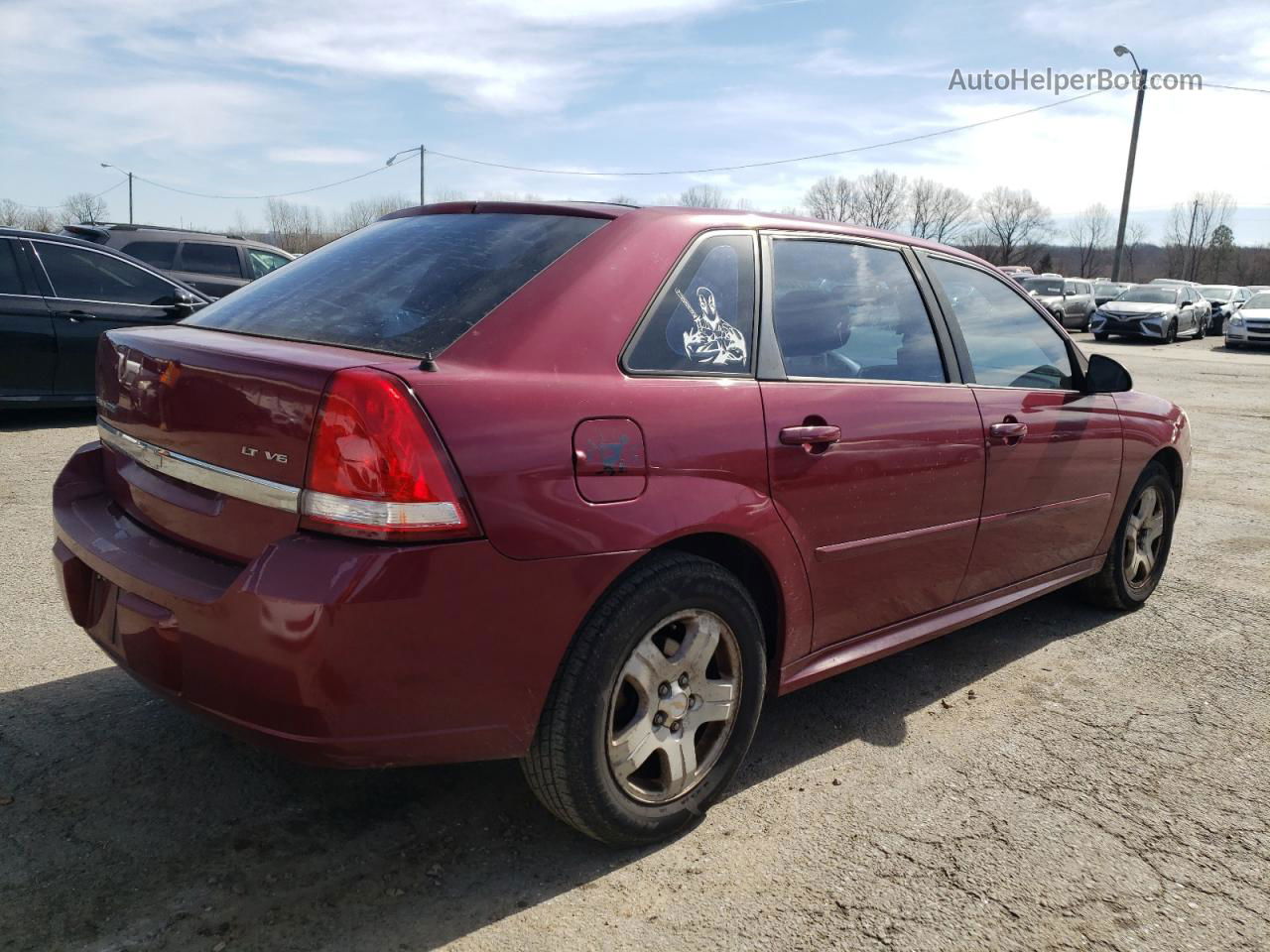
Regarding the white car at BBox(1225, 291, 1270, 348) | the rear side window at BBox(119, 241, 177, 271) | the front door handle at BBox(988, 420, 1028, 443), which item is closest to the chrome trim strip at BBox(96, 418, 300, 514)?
the front door handle at BBox(988, 420, 1028, 443)

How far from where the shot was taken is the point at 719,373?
9.00 ft

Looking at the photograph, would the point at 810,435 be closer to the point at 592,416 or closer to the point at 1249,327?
the point at 592,416

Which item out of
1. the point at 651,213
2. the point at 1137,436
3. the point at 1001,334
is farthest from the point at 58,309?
the point at 1137,436

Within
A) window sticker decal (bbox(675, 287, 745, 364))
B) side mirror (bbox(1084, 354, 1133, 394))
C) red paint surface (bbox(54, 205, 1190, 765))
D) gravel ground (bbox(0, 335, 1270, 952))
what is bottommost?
gravel ground (bbox(0, 335, 1270, 952))

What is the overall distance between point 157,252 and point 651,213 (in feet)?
41.0

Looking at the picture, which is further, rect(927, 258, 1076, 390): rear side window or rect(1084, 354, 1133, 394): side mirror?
rect(1084, 354, 1133, 394): side mirror

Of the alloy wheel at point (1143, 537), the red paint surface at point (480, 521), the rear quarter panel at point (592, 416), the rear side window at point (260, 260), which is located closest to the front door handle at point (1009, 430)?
the red paint surface at point (480, 521)

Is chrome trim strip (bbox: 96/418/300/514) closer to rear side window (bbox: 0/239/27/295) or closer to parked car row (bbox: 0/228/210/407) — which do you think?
parked car row (bbox: 0/228/210/407)

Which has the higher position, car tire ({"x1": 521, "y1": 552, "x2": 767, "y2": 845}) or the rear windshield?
the rear windshield

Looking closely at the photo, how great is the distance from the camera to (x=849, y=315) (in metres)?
3.29

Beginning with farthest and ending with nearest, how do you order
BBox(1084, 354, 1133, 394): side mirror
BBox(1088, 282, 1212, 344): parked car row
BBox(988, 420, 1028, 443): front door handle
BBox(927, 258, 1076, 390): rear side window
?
BBox(1088, 282, 1212, 344): parked car row → BBox(1084, 354, 1133, 394): side mirror → BBox(927, 258, 1076, 390): rear side window → BBox(988, 420, 1028, 443): front door handle

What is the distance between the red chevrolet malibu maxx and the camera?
2.14m

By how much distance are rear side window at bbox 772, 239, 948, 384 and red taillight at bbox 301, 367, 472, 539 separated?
121cm

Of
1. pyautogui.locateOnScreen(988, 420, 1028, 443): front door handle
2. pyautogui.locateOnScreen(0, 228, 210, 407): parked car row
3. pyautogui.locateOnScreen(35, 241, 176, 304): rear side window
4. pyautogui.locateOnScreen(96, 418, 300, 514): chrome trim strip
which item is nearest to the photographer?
pyautogui.locateOnScreen(96, 418, 300, 514): chrome trim strip
